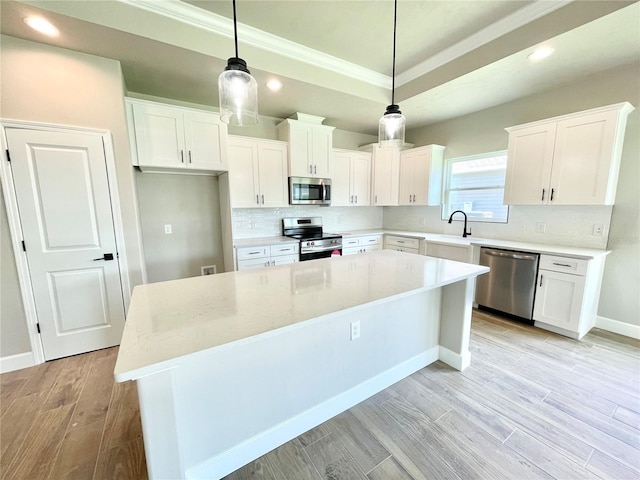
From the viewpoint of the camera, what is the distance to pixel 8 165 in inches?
83.5

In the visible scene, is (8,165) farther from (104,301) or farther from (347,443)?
(347,443)

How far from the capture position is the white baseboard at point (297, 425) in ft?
4.32

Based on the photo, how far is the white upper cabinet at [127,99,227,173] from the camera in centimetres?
269

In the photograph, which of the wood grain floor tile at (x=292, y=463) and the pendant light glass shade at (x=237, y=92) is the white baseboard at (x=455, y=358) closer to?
the wood grain floor tile at (x=292, y=463)

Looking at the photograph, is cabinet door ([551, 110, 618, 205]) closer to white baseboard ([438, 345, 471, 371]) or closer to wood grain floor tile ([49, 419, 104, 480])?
white baseboard ([438, 345, 471, 371])

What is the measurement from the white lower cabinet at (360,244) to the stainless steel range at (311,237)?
0.15 metres

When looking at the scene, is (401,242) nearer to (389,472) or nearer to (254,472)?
(389,472)

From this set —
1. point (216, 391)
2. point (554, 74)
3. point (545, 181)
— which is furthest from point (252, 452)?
point (554, 74)

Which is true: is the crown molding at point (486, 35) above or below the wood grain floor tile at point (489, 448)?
above

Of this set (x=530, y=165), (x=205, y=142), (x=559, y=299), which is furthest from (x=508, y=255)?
(x=205, y=142)

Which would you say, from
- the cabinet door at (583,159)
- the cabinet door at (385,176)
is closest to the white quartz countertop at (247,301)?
the cabinet door at (583,159)

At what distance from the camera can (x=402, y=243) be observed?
4.37m

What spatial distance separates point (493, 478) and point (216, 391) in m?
1.48

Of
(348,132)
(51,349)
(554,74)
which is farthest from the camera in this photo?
(348,132)
